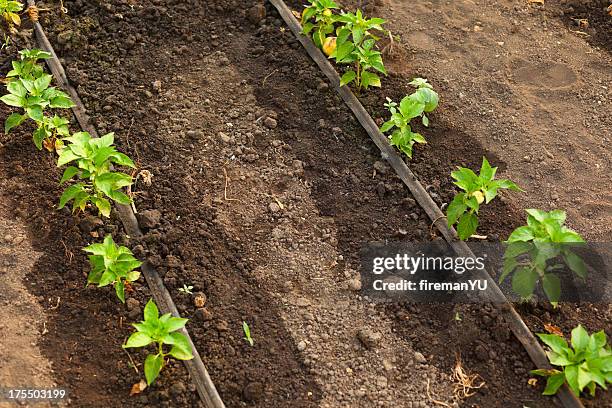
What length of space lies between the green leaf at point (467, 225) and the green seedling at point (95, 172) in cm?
199

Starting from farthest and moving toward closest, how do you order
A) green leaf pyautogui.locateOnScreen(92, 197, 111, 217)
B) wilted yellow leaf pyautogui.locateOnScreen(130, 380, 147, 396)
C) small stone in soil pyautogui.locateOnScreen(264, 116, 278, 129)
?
small stone in soil pyautogui.locateOnScreen(264, 116, 278, 129)
green leaf pyautogui.locateOnScreen(92, 197, 111, 217)
wilted yellow leaf pyautogui.locateOnScreen(130, 380, 147, 396)

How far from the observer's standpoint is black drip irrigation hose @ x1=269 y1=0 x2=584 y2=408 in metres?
4.27

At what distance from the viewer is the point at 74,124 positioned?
17.9 feet

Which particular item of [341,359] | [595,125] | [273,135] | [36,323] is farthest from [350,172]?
[36,323]

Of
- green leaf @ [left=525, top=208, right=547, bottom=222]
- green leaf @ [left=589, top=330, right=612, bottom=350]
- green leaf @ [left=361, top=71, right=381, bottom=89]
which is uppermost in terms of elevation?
green leaf @ [left=525, top=208, right=547, bottom=222]

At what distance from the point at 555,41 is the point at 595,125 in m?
0.96

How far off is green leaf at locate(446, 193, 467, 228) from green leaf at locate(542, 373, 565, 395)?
105 cm

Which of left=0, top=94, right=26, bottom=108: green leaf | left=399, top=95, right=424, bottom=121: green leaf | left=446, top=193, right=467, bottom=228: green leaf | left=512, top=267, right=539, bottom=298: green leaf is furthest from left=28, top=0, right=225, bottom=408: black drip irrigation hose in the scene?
left=399, top=95, right=424, bottom=121: green leaf

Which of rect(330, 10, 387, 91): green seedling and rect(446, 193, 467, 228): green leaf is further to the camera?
rect(330, 10, 387, 91): green seedling

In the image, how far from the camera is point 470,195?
15.0 feet

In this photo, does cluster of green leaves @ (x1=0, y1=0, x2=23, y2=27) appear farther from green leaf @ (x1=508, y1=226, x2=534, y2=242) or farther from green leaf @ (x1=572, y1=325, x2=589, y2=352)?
green leaf @ (x1=572, y1=325, x2=589, y2=352)

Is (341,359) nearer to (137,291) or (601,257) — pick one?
(137,291)

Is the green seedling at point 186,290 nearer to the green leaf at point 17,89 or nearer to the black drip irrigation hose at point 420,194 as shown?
the black drip irrigation hose at point 420,194

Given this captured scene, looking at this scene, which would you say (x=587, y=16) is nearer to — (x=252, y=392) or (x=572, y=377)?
(x=572, y=377)
